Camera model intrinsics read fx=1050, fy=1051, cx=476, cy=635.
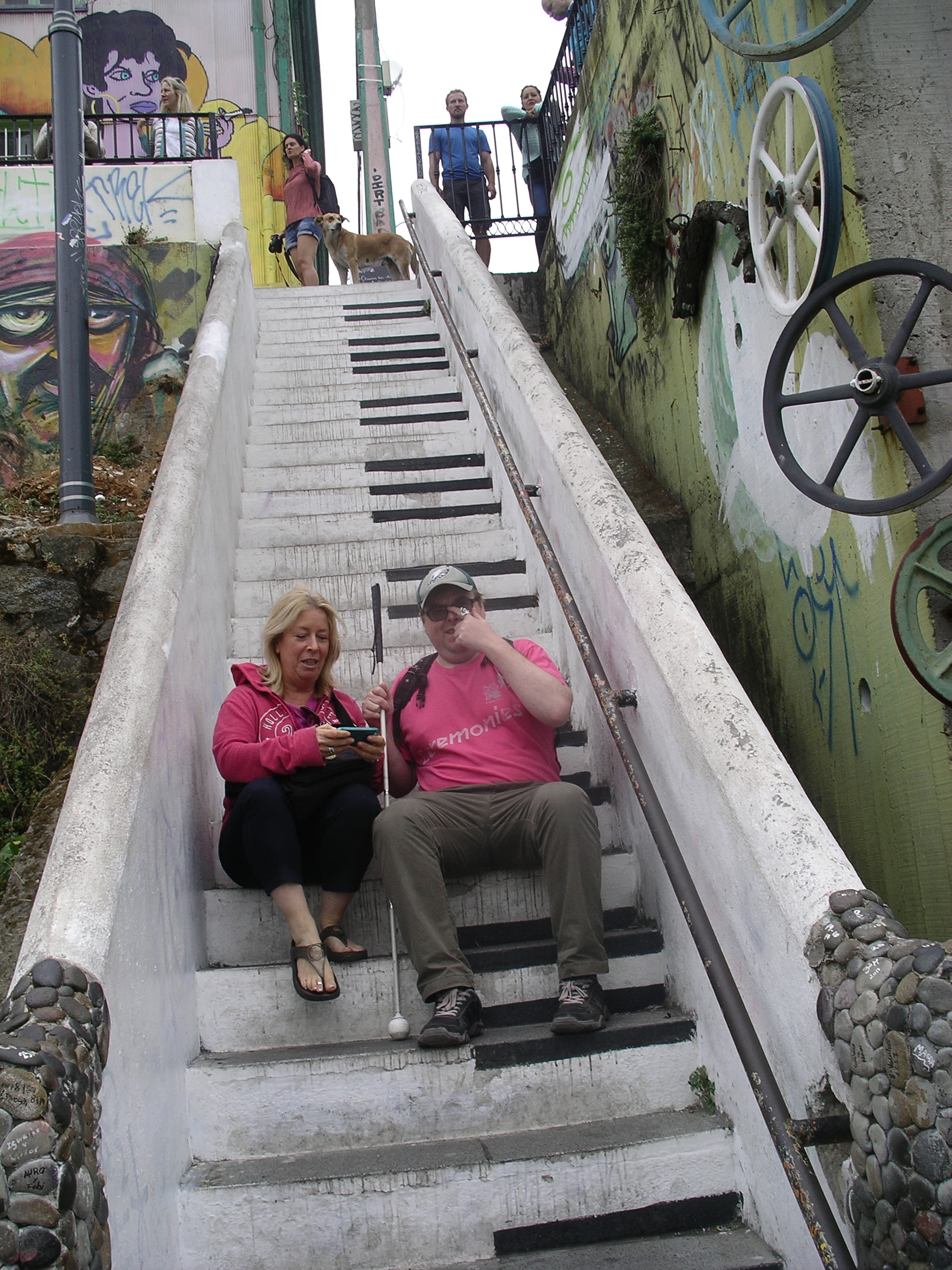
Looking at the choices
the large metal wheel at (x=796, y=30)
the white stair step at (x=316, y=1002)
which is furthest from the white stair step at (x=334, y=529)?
the white stair step at (x=316, y=1002)

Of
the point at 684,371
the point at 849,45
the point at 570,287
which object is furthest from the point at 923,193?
the point at 570,287

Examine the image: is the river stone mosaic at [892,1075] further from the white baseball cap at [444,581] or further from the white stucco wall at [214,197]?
the white stucco wall at [214,197]

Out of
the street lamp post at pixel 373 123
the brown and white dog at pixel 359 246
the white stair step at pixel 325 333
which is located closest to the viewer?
the white stair step at pixel 325 333

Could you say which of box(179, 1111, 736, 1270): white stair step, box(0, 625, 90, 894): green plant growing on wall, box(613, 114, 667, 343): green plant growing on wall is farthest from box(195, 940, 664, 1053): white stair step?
box(613, 114, 667, 343): green plant growing on wall

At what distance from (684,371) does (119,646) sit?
3.42m

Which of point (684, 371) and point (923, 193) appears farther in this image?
point (684, 371)

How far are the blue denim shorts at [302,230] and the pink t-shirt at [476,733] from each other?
7.69 m

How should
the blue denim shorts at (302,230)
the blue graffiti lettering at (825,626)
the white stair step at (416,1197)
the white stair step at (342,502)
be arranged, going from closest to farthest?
the white stair step at (416,1197) < the blue graffiti lettering at (825,626) < the white stair step at (342,502) < the blue denim shorts at (302,230)

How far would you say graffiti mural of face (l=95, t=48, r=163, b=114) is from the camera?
49.8 feet

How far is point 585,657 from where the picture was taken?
288cm

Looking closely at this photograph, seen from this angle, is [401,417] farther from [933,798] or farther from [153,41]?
[153,41]

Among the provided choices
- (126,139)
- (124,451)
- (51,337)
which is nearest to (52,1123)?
(124,451)

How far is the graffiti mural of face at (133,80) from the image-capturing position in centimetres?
1516

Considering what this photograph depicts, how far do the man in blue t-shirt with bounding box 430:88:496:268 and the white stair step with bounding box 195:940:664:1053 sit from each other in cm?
844
